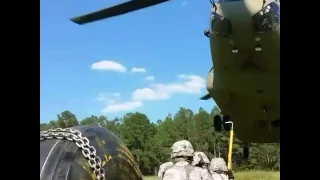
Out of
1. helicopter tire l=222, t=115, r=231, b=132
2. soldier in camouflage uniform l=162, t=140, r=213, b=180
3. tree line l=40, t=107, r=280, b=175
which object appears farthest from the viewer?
tree line l=40, t=107, r=280, b=175

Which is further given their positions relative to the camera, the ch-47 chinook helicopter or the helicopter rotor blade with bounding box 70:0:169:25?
the helicopter rotor blade with bounding box 70:0:169:25

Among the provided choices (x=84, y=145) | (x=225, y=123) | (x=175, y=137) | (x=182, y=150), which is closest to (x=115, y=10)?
(x=225, y=123)

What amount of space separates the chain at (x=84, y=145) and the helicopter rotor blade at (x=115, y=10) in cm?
562

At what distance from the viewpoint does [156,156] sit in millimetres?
29719

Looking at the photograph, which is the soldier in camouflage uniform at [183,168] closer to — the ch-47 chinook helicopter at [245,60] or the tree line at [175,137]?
the ch-47 chinook helicopter at [245,60]

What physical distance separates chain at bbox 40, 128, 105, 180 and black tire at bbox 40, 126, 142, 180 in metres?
0.03

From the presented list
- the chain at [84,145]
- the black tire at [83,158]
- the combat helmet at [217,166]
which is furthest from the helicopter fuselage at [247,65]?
the chain at [84,145]

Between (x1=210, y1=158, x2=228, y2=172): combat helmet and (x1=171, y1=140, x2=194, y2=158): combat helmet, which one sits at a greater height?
(x1=171, y1=140, x2=194, y2=158): combat helmet

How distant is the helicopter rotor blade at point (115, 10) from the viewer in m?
8.64

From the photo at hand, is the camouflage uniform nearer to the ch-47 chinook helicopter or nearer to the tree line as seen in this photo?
the ch-47 chinook helicopter

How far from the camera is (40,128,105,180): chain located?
10.1 feet

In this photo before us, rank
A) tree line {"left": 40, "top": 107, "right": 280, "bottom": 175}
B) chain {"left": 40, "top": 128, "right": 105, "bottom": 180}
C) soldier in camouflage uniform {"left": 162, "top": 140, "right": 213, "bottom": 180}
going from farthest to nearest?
tree line {"left": 40, "top": 107, "right": 280, "bottom": 175} → soldier in camouflage uniform {"left": 162, "top": 140, "right": 213, "bottom": 180} → chain {"left": 40, "top": 128, "right": 105, "bottom": 180}

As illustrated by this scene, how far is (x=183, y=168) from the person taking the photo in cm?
362

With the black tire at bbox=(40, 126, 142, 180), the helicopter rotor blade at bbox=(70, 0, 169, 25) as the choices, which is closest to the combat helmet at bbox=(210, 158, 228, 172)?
the black tire at bbox=(40, 126, 142, 180)
